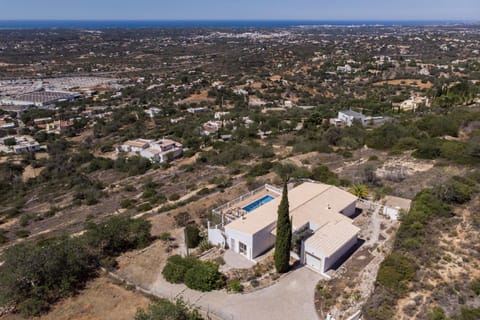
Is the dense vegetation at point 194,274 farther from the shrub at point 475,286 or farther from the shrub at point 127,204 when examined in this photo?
the shrub at point 127,204

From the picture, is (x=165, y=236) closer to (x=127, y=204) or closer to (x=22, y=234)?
(x=127, y=204)

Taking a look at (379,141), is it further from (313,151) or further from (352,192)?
(352,192)

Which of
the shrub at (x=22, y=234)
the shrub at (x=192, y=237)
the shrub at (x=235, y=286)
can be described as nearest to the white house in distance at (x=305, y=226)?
the shrub at (x=192, y=237)

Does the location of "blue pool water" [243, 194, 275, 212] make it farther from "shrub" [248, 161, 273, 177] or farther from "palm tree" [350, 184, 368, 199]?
"palm tree" [350, 184, 368, 199]

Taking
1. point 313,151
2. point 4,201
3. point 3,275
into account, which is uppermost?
point 3,275

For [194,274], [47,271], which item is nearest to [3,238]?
[47,271]

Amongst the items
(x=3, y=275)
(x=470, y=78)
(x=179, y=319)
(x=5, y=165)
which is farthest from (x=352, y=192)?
(x=470, y=78)
